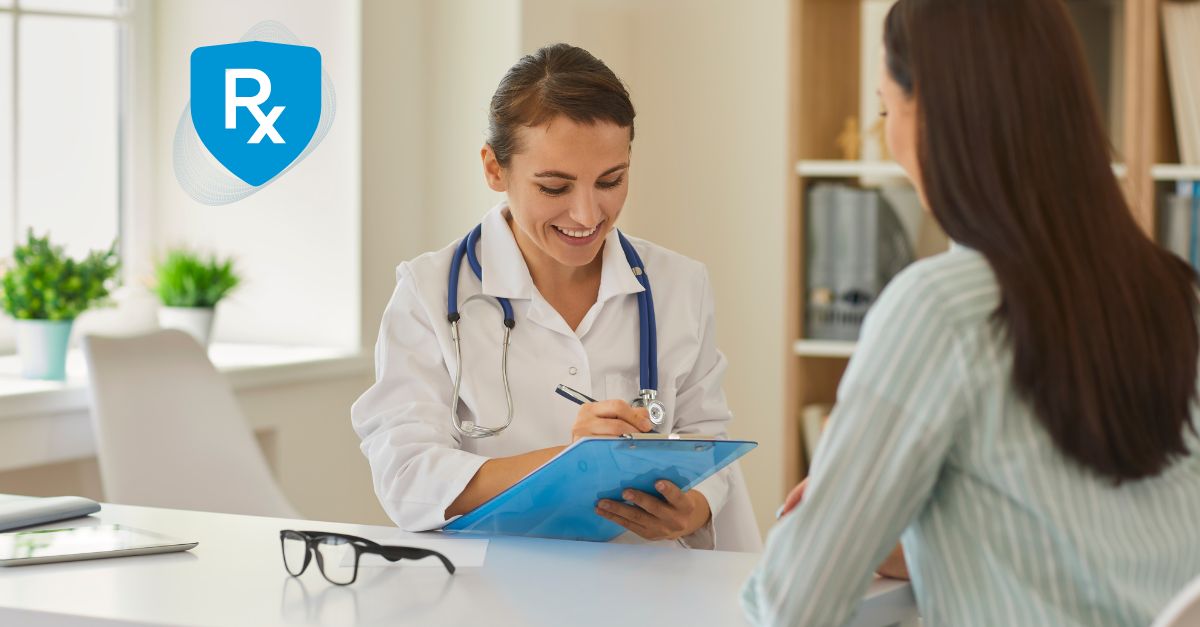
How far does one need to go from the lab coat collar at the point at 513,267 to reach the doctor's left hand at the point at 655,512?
32 cm

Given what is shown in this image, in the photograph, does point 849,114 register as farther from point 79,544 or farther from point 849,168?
point 79,544

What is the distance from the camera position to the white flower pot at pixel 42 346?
8.31 ft

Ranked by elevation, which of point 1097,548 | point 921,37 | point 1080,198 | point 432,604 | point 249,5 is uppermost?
point 249,5

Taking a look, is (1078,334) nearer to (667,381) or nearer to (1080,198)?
(1080,198)

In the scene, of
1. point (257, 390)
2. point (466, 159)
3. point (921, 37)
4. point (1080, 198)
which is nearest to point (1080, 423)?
point (1080, 198)

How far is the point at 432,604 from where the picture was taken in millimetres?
1213

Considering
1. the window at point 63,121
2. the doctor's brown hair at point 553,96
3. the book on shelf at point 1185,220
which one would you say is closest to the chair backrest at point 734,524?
the doctor's brown hair at point 553,96

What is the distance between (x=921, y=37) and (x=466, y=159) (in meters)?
2.37

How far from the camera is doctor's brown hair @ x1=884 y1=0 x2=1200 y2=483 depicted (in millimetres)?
964

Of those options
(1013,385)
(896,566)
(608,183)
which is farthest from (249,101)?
(1013,385)

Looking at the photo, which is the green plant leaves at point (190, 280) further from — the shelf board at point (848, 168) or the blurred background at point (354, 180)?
the shelf board at point (848, 168)

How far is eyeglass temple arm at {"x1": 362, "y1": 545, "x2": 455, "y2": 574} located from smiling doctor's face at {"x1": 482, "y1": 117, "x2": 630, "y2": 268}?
1.70 ft

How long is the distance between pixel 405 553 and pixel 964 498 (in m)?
0.57

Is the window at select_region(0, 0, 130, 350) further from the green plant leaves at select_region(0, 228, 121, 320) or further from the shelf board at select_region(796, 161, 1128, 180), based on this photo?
the shelf board at select_region(796, 161, 1128, 180)
